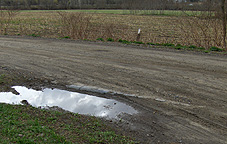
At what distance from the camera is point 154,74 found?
7.48 m

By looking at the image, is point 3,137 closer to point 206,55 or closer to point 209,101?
point 209,101

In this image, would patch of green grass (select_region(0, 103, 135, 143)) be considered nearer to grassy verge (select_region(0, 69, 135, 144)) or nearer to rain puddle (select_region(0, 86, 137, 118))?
grassy verge (select_region(0, 69, 135, 144))

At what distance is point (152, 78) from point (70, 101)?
113 inches

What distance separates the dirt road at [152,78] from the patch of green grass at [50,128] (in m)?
0.61

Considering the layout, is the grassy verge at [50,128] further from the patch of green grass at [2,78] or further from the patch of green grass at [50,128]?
the patch of green grass at [2,78]

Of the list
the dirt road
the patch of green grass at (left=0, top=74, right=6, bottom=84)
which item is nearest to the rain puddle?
the dirt road

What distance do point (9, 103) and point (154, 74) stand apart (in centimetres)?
463

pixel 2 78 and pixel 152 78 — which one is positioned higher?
pixel 2 78

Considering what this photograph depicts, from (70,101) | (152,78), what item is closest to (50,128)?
(70,101)

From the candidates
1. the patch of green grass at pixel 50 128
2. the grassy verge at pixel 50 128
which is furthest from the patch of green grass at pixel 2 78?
the patch of green grass at pixel 50 128

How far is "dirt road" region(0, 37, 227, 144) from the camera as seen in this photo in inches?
175

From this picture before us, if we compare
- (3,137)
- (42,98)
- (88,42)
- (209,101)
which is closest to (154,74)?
(209,101)

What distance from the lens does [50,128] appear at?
13.8 ft

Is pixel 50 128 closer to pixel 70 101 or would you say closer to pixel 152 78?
pixel 70 101
